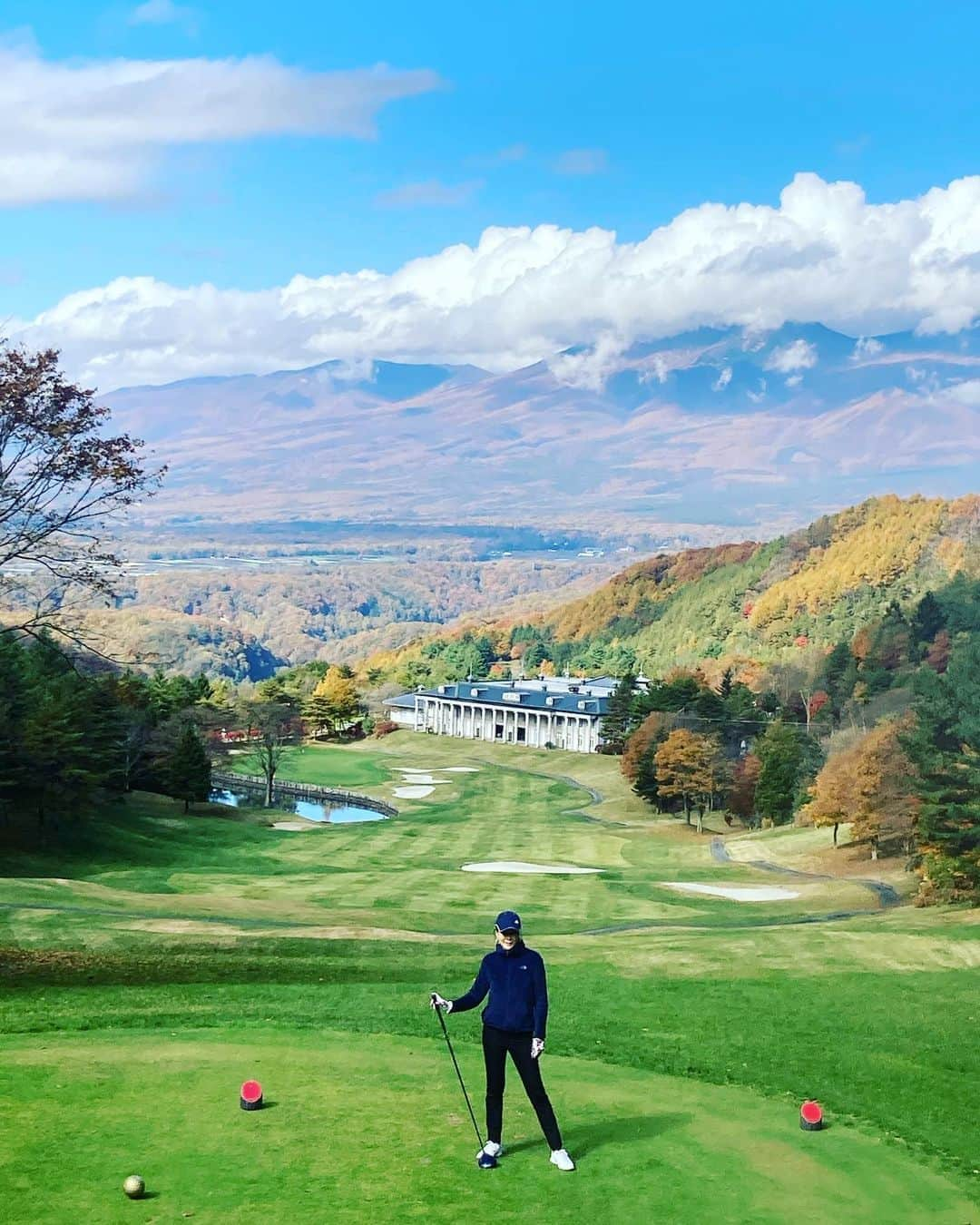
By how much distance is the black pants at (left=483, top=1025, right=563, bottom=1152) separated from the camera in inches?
508

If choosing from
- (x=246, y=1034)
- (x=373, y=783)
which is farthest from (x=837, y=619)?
(x=246, y=1034)

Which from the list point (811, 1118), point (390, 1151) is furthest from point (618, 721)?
point (390, 1151)

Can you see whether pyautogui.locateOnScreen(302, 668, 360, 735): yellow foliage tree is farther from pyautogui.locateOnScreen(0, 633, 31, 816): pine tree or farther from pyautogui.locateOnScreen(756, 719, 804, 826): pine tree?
pyautogui.locateOnScreen(0, 633, 31, 816): pine tree

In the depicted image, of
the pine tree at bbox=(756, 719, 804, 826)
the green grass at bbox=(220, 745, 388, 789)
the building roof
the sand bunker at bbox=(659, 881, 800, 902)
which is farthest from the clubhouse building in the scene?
the sand bunker at bbox=(659, 881, 800, 902)

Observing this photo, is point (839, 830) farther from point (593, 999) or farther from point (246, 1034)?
point (246, 1034)

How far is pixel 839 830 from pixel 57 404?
160ft

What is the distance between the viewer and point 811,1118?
1462 cm

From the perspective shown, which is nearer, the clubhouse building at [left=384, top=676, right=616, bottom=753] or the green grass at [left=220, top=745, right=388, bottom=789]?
the green grass at [left=220, top=745, right=388, bottom=789]

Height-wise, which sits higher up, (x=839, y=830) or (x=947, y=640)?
(x=947, y=640)

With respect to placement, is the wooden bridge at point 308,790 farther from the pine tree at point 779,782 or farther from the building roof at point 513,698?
the building roof at point 513,698

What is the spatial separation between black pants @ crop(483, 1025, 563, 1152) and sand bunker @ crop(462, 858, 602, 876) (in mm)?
45468

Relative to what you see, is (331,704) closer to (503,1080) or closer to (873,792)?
(873,792)

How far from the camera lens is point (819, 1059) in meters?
19.7

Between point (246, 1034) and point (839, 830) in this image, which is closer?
point (246, 1034)
